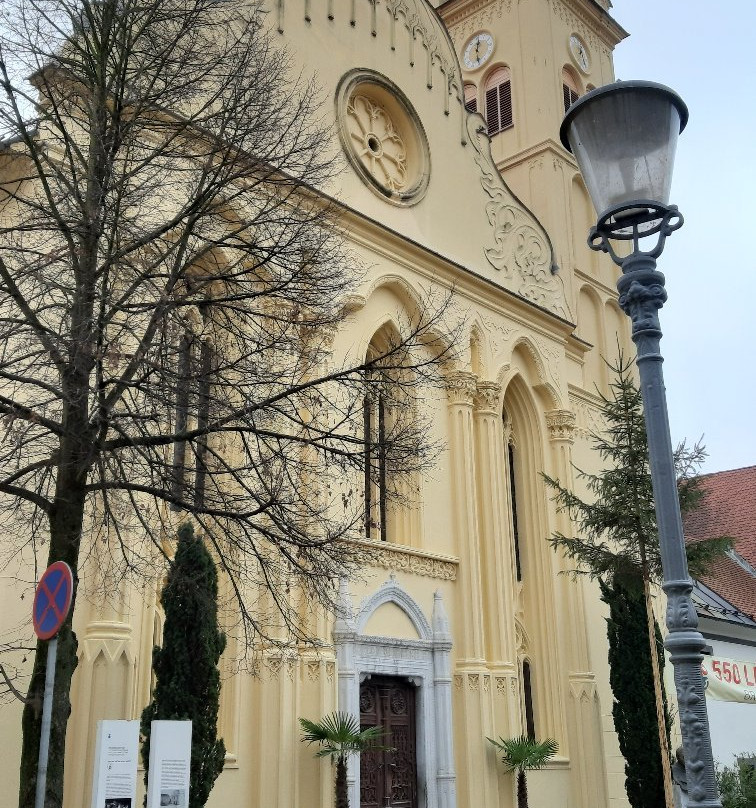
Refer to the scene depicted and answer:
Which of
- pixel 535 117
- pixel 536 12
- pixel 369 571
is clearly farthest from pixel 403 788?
pixel 536 12

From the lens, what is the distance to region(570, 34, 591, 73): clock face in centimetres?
2890

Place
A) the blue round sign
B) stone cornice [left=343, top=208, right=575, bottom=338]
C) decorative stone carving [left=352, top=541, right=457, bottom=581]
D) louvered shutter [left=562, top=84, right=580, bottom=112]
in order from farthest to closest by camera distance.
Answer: louvered shutter [left=562, top=84, right=580, bottom=112] < stone cornice [left=343, top=208, right=575, bottom=338] < decorative stone carving [left=352, top=541, right=457, bottom=581] < the blue round sign

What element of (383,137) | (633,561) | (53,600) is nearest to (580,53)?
(383,137)

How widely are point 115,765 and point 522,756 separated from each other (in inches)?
402

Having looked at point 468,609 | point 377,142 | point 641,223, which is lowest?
point 468,609

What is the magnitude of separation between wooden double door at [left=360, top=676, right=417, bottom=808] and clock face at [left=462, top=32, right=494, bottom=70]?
1949 centimetres

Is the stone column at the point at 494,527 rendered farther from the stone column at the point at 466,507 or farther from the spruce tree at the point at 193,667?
the spruce tree at the point at 193,667

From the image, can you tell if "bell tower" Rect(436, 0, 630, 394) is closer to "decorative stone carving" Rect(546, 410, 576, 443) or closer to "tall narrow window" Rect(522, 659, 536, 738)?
"decorative stone carving" Rect(546, 410, 576, 443)

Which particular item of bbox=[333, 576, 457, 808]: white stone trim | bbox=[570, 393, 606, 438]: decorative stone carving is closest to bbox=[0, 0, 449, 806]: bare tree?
bbox=[333, 576, 457, 808]: white stone trim

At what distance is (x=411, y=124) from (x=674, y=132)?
15.5m

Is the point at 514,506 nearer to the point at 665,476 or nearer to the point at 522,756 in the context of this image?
the point at 522,756

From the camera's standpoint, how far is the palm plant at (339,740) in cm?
1347

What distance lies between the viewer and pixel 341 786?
13.4 metres

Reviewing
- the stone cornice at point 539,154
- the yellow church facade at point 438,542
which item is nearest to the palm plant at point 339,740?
the yellow church facade at point 438,542
